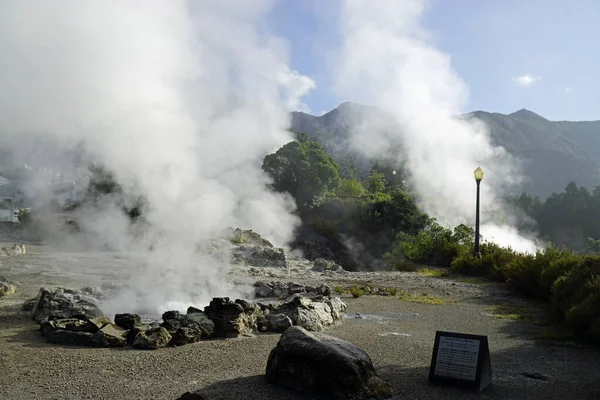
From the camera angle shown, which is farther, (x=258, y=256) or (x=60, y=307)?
(x=258, y=256)

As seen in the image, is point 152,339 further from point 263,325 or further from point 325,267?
point 325,267

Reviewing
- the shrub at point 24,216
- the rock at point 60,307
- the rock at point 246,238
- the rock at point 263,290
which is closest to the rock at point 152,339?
the rock at point 60,307

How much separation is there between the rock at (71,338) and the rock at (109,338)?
98mm

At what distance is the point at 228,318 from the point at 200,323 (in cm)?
49

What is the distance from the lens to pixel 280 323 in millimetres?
8875

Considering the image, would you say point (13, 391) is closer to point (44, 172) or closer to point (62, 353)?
point (62, 353)

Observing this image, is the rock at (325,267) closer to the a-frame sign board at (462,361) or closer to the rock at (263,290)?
the rock at (263,290)

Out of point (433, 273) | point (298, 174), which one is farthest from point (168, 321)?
point (298, 174)

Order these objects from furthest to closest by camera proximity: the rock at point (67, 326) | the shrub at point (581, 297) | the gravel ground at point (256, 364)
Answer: the shrub at point (581, 297)
the rock at point (67, 326)
the gravel ground at point (256, 364)

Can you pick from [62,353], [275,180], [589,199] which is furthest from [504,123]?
[62,353]

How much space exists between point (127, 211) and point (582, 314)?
13.2m

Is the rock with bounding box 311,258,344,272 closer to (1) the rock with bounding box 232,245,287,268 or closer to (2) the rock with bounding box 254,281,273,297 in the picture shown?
(1) the rock with bounding box 232,245,287,268

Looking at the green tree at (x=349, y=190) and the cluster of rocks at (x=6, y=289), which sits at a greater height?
the green tree at (x=349, y=190)

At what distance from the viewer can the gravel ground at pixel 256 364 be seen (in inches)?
216
